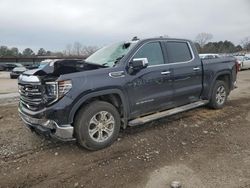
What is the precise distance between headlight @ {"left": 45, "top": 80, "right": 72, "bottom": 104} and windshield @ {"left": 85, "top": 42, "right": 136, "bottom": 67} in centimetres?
110

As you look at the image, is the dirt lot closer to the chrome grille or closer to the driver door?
the driver door

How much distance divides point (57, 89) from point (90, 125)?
814mm

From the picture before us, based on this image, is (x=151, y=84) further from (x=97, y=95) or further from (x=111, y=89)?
(x=97, y=95)

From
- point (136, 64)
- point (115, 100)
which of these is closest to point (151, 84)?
point (136, 64)

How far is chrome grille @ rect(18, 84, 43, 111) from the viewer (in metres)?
4.45

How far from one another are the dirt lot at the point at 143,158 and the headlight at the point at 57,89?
0.98 metres

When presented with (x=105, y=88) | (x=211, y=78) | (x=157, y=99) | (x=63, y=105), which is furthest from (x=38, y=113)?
(x=211, y=78)

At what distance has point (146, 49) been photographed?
18.1 ft

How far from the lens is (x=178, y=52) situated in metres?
6.18

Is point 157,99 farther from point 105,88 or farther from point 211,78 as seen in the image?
point 211,78

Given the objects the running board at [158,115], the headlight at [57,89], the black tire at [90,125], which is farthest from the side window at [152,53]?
the headlight at [57,89]

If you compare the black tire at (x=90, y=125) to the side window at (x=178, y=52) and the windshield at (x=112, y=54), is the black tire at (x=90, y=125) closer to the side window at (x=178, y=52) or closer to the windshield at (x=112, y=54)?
the windshield at (x=112, y=54)

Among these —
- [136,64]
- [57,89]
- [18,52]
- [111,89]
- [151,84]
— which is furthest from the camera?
[18,52]

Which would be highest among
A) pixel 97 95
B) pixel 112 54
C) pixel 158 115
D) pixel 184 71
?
pixel 112 54
